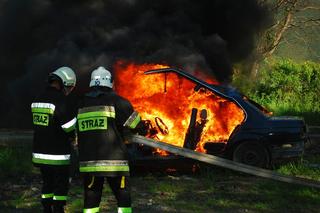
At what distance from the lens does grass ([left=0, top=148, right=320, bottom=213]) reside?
7.17 meters

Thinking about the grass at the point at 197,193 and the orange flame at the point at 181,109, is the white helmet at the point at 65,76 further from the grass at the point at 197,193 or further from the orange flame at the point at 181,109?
the orange flame at the point at 181,109

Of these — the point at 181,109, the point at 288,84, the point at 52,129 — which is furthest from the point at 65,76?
the point at 288,84

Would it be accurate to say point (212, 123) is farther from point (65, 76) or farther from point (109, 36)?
point (109, 36)

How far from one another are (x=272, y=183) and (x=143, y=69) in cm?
326

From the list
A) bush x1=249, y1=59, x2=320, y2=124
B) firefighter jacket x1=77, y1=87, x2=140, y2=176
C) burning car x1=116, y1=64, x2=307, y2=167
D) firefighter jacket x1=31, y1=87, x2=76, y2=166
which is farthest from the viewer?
bush x1=249, y1=59, x2=320, y2=124

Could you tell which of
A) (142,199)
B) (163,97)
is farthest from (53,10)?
(142,199)

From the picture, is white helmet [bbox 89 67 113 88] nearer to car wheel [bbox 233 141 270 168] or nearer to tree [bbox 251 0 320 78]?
car wheel [bbox 233 141 270 168]

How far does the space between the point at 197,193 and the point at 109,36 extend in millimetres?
6537

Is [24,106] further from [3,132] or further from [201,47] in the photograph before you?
[201,47]

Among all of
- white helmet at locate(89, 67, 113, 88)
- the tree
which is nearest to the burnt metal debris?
white helmet at locate(89, 67, 113, 88)

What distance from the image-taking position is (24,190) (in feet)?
27.2

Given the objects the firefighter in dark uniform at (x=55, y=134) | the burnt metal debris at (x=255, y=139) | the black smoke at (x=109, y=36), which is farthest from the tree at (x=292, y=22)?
the firefighter in dark uniform at (x=55, y=134)

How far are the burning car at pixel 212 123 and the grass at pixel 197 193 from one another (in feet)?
1.45

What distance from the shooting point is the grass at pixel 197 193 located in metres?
7.17
